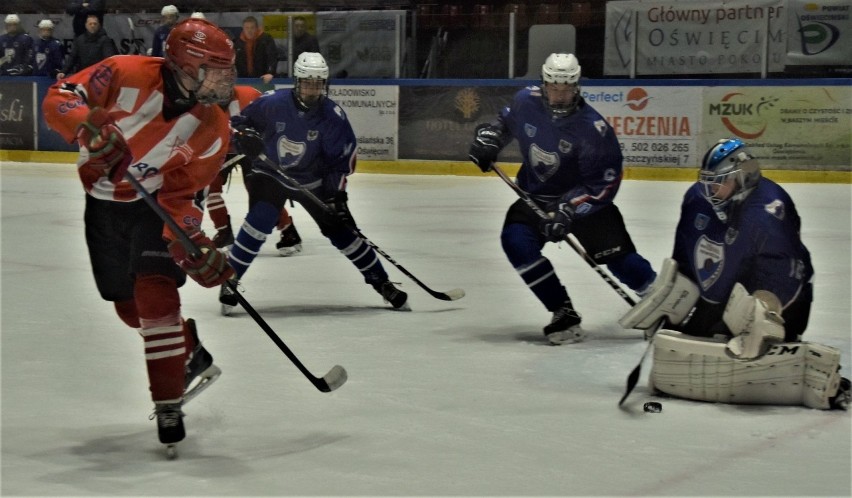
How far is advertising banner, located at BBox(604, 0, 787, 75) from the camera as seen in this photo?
10.1m

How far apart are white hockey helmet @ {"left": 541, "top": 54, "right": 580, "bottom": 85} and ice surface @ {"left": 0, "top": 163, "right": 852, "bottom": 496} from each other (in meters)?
0.89

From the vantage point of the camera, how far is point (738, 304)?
321 centimetres

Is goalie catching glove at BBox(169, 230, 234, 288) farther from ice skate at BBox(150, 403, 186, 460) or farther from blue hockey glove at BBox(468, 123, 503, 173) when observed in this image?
→ blue hockey glove at BBox(468, 123, 503, 173)

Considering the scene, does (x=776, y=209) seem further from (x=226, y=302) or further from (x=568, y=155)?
(x=226, y=302)

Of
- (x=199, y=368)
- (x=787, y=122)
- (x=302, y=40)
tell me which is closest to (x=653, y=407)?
(x=199, y=368)

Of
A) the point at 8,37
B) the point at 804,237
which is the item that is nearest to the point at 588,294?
the point at 804,237

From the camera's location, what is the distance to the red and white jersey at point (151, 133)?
292cm

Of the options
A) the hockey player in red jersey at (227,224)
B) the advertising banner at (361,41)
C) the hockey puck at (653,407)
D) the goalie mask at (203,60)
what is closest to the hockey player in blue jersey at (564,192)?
the hockey puck at (653,407)

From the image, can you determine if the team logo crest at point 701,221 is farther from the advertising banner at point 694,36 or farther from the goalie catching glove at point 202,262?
the advertising banner at point 694,36

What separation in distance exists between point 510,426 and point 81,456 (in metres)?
1.01

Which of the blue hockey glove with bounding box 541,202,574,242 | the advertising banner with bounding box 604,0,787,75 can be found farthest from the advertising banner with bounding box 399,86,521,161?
the blue hockey glove with bounding box 541,202,574,242

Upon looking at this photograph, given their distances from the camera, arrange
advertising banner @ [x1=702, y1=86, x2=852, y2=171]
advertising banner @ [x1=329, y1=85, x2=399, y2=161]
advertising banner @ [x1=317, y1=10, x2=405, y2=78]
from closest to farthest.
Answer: advertising banner @ [x1=702, y1=86, x2=852, y2=171] < advertising banner @ [x1=317, y1=10, x2=405, y2=78] < advertising banner @ [x1=329, y1=85, x2=399, y2=161]

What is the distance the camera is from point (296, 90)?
5.36 meters

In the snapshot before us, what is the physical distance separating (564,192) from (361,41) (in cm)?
686
